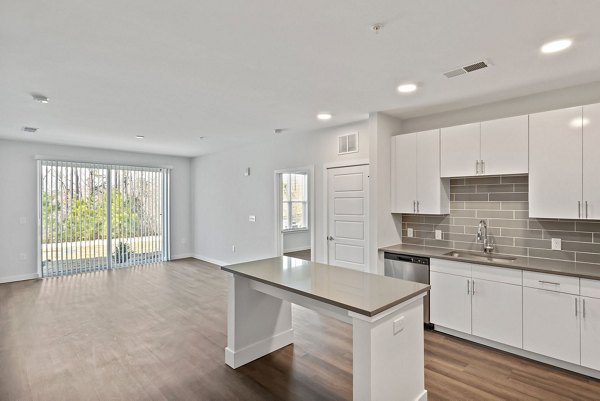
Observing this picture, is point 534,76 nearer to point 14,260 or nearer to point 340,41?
point 340,41

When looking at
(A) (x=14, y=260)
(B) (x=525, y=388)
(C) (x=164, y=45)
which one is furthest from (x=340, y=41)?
(A) (x=14, y=260)

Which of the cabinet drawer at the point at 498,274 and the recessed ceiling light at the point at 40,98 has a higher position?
the recessed ceiling light at the point at 40,98


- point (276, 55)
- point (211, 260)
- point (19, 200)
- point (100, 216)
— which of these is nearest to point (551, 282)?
point (276, 55)

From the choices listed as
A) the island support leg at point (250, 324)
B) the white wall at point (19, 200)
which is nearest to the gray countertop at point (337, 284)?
the island support leg at point (250, 324)

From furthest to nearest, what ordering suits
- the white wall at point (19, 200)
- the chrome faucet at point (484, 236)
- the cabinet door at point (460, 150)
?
the white wall at point (19, 200)
the chrome faucet at point (484, 236)
the cabinet door at point (460, 150)

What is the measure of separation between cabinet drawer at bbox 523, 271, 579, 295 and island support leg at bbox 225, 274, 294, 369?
228 centimetres

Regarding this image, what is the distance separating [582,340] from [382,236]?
2002 mm

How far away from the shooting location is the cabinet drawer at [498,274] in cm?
297

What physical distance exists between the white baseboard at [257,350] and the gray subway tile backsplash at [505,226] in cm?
207

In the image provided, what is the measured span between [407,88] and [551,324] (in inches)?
97.5

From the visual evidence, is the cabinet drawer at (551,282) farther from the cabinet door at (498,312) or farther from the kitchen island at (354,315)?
the kitchen island at (354,315)

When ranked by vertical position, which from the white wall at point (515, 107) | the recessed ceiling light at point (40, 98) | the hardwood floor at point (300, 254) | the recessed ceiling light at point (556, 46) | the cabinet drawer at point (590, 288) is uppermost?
the recessed ceiling light at point (40, 98)

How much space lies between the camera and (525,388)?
2.49 metres

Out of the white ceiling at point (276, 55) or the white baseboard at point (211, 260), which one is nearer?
the white ceiling at point (276, 55)
